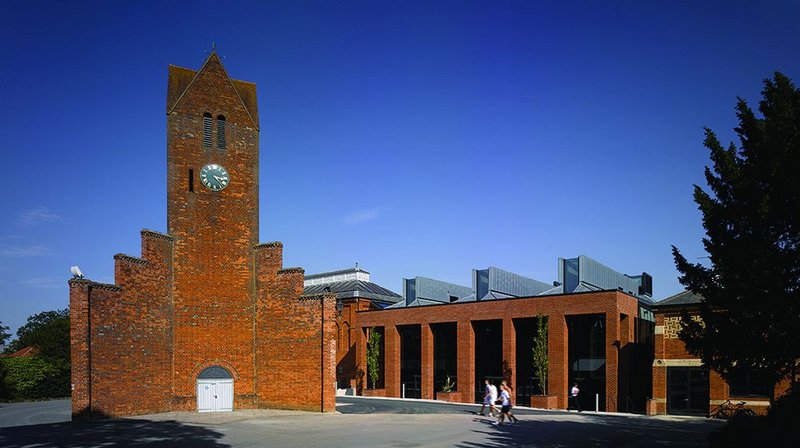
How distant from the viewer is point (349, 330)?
178 ft

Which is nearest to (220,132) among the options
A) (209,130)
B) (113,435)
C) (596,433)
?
(209,130)

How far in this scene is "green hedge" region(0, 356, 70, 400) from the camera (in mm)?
49353

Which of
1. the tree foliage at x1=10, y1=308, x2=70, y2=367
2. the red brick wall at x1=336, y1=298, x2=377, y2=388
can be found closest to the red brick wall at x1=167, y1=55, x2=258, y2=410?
the red brick wall at x1=336, y1=298, x2=377, y2=388

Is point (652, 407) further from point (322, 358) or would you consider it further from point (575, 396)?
point (322, 358)

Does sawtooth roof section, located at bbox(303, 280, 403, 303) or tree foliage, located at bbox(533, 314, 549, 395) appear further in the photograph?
sawtooth roof section, located at bbox(303, 280, 403, 303)

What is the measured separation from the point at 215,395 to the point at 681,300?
2353 cm

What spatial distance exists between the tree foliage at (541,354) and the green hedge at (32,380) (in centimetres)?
4009

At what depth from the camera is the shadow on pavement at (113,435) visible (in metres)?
18.9

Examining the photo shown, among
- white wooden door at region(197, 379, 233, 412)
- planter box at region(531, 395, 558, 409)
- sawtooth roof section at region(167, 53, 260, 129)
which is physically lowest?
planter box at region(531, 395, 558, 409)

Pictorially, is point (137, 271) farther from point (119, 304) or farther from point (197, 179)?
point (197, 179)

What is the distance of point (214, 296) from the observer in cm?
2986

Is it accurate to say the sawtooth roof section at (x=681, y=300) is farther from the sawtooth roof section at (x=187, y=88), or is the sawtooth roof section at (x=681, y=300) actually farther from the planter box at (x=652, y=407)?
the sawtooth roof section at (x=187, y=88)

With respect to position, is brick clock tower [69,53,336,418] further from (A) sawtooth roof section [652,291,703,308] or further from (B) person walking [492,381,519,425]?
(A) sawtooth roof section [652,291,703,308]

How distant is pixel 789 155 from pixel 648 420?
549 inches
